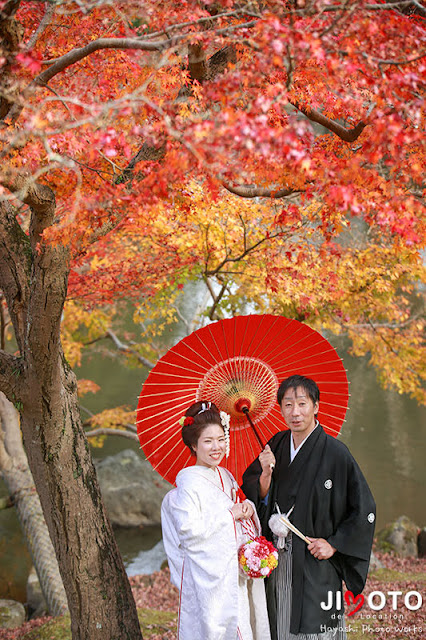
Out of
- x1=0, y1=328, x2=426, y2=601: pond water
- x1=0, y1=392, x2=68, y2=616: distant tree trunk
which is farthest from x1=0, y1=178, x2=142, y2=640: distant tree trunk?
x1=0, y1=328, x2=426, y2=601: pond water

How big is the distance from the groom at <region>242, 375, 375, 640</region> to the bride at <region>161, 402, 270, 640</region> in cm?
18

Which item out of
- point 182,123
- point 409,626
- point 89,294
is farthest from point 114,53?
point 409,626

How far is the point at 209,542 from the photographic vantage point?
2988 millimetres

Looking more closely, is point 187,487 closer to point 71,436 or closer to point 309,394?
point 309,394

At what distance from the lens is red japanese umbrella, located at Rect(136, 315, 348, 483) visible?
3393 mm

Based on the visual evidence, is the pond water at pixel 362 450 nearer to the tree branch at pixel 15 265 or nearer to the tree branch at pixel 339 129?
the tree branch at pixel 15 265

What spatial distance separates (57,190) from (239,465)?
2.64 m

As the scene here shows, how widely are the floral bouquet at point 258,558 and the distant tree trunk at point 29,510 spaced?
4037mm

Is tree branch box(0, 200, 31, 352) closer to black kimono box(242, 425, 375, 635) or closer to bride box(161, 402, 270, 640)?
bride box(161, 402, 270, 640)

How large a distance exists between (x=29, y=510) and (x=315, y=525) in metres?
5.66

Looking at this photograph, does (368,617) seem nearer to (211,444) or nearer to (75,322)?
(211,444)

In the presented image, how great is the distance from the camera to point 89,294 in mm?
7777

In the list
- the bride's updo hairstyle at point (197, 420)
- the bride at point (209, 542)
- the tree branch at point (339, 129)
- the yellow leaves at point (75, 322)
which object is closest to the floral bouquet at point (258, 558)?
the bride at point (209, 542)

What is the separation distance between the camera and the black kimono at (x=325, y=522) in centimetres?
297
